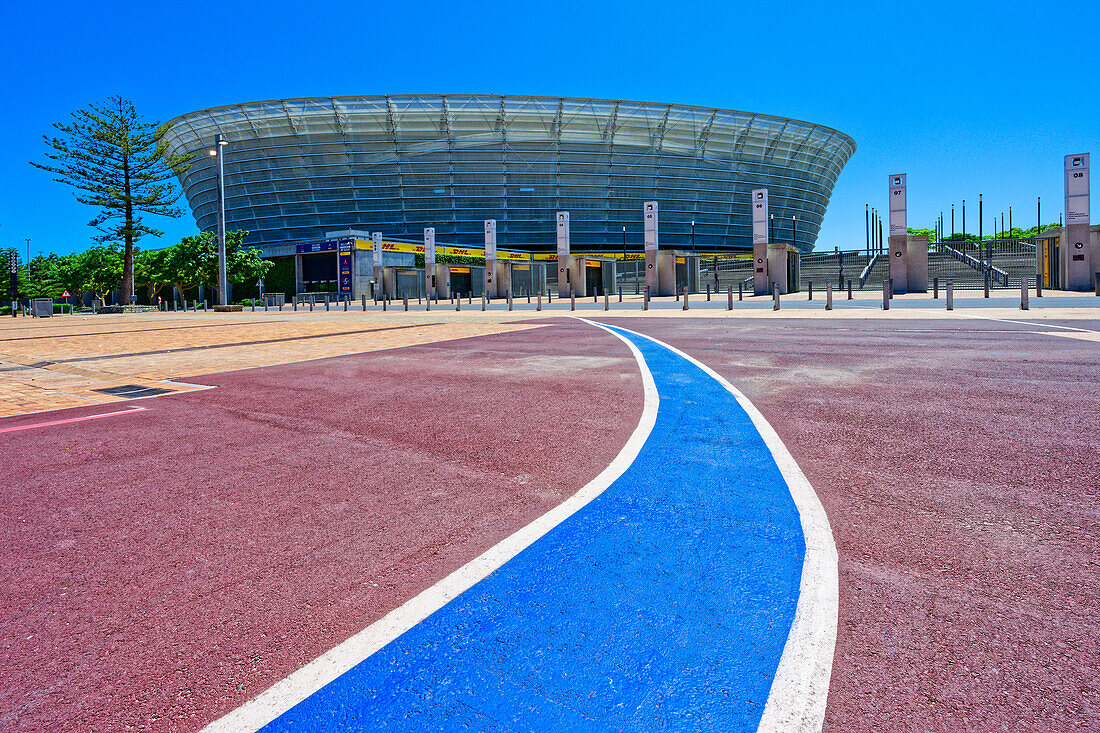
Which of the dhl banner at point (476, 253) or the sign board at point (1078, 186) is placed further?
the dhl banner at point (476, 253)

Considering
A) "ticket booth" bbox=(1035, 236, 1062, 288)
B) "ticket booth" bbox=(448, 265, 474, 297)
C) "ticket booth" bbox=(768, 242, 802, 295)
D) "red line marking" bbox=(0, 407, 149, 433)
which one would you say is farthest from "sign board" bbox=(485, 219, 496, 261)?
"red line marking" bbox=(0, 407, 149, 433)

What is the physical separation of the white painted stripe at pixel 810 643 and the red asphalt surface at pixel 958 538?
0.14ft

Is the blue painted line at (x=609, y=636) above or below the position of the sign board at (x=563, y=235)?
below

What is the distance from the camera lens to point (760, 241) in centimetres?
3912

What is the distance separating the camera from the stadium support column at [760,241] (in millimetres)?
38375

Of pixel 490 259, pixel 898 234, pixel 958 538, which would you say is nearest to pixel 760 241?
pixel 898 234

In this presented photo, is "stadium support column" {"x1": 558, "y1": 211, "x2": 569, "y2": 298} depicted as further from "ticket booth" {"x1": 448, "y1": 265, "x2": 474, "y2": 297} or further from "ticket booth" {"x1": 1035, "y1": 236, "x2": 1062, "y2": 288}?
"ticket booth" {"x1": 1035, "y1": 236, "x2": 1062, "y2": 288}

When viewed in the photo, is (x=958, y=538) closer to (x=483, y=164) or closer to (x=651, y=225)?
(x=651, y=225)

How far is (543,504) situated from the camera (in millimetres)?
3680

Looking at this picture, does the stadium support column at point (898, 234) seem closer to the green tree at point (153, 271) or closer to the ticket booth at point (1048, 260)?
the ticket booth at point (1048, 260)

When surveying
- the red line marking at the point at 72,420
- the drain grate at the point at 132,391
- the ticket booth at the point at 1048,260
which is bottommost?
the red line marking at the point at 72,420

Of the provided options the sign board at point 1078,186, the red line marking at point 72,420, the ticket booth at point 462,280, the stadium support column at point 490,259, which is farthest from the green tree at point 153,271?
the sign board at point 1078,186

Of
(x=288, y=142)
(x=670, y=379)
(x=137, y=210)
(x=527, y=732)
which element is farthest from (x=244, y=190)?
(x=527, y=732)

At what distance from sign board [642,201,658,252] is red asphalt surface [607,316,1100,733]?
121 ft
